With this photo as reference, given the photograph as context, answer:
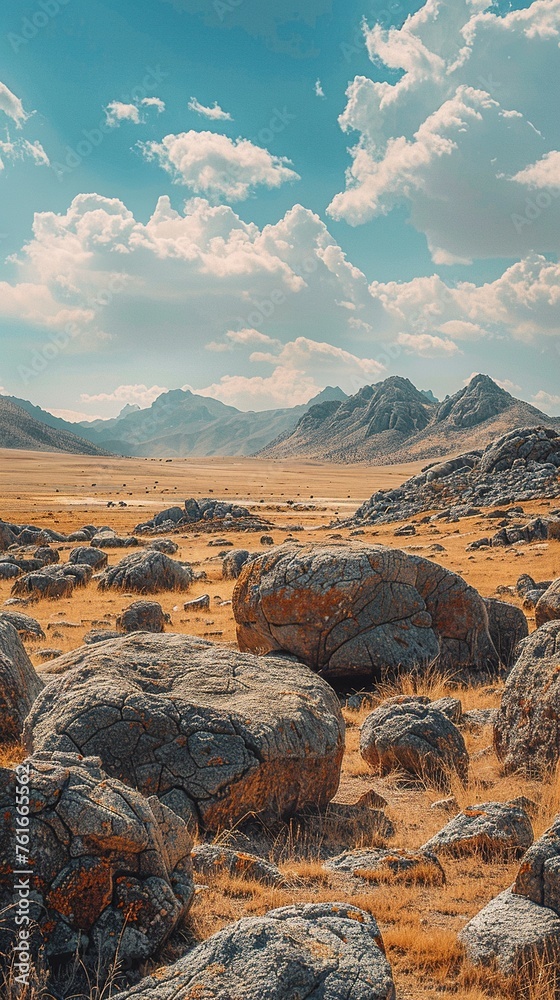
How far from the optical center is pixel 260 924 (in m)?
3.89

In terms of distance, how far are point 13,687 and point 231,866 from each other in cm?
478

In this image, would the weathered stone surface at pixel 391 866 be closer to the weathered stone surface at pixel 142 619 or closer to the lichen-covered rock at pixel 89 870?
the lichen-covered rock at pixel 89 870

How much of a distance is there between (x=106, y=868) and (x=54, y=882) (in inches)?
12.5

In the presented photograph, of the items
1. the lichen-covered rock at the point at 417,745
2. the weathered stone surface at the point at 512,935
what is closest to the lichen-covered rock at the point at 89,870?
the weathered stone surface at the point at 512,935

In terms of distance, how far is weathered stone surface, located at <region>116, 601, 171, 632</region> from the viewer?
2033cm

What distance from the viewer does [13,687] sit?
941 centimetres

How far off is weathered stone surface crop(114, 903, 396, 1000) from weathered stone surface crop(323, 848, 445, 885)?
7.57 feet

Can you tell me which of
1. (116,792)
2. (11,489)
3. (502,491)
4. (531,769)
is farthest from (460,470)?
(11,489)

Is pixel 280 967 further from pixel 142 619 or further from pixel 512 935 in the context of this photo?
pixel 142 619

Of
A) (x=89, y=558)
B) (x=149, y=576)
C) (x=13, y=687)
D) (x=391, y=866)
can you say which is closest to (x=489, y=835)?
(x=391, y=866)

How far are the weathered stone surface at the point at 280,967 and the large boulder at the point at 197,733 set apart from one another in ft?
9.97

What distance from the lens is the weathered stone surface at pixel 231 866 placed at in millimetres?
5879

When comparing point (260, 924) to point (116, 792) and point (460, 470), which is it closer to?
point (116, 792)

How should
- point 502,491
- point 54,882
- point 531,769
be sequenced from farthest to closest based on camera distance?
1. point 502,491
2. point 531,769
3. point 54,882
